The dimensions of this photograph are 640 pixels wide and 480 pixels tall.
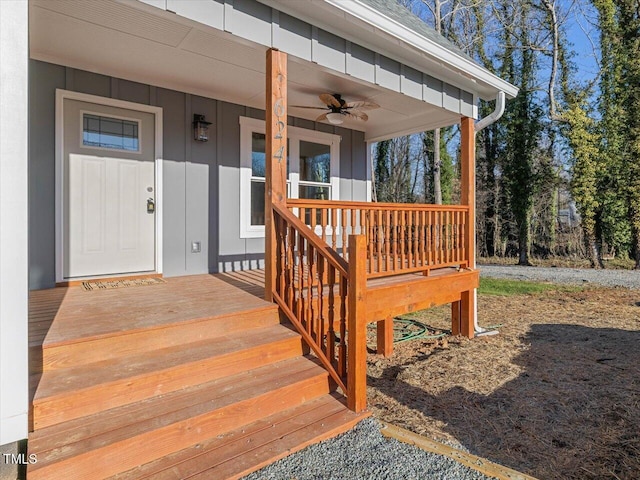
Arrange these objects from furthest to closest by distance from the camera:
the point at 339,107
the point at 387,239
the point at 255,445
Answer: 1. the point at 339,107
2. the point at 387,239
3. the point at 255,445

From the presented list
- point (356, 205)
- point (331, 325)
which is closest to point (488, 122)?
point (356, 205)

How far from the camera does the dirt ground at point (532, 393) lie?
2418 millimetres

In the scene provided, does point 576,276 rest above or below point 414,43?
below

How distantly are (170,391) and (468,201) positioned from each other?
3.97 metres

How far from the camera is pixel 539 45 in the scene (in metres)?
12.5

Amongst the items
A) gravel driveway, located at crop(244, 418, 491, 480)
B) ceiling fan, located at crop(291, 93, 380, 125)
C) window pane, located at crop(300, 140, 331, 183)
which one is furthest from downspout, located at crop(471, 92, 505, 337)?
gravel driveway, located at crop(244, 418, 491, 480)

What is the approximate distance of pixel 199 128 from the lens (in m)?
4.64

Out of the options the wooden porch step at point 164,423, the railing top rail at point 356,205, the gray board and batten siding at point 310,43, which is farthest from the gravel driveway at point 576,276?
the wooden porch step at point 164,423

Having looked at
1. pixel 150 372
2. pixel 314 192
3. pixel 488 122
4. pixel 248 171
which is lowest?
pixel 150 372

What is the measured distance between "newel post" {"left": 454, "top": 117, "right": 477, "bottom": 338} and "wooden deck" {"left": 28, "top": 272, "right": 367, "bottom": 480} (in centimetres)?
286

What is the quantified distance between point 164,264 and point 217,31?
266 centimetres

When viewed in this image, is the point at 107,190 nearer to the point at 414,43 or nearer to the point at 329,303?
the point at 329,303
